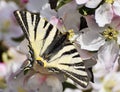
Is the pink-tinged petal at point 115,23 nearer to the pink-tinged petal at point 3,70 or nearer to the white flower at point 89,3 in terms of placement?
the white flower at point 89,3

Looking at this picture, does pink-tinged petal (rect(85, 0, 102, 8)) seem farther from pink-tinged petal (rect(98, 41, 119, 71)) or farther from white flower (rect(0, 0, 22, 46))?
white flower (rect(0, 0, 22, 46))

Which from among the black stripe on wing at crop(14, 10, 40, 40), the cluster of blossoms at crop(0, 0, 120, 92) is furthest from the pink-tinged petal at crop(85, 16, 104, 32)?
the black stripe on wing at crop(14, 10, 40, 40)

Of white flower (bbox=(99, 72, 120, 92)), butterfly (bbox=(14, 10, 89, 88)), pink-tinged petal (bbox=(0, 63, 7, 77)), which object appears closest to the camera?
butterfly (bbox=(14, 10, 89, 88))

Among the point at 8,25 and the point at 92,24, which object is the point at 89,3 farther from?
the point at 8,25

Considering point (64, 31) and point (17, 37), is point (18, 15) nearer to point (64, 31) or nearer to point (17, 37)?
point (64, 31)

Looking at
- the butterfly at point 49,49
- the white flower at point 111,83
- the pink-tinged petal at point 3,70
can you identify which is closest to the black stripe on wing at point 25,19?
the butterfly at point 49,49

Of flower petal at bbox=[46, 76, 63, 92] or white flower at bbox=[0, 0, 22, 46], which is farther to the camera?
white flower at bbox=[0, 0, 22, 46]
